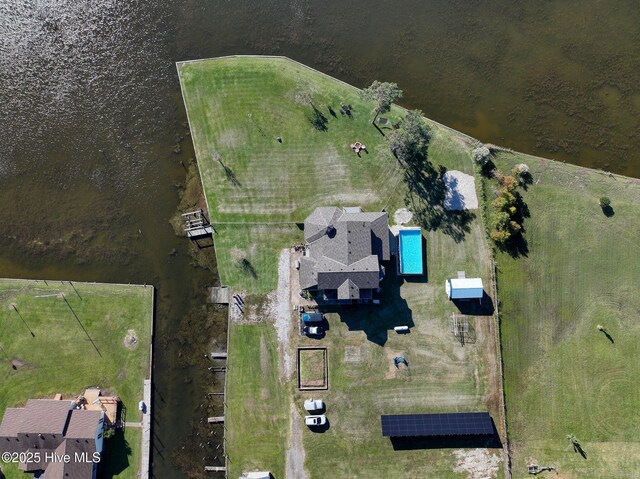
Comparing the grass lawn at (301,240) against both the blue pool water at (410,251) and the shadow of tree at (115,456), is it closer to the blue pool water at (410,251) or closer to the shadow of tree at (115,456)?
the blue pool water at (410,251)

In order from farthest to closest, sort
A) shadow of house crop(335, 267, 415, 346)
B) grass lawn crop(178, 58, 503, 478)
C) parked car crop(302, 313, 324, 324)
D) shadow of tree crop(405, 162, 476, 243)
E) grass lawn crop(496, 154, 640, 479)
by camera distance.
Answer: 1. shadow of tree crop(405, 162, 476, 243)
2. shadow of house crop(335, 267, 415, 346)
3. parked car crop(302, 313, 324, 324)
4. grass lawn crop(178, 58, 503, 478)
5. grass lawn crop(496, 154, 640, 479)

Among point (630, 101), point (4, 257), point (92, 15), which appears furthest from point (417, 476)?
point (92, 15)

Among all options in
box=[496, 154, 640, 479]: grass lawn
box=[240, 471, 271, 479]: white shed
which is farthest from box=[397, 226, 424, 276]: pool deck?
box=[240, 471, 271, 479]: white shed

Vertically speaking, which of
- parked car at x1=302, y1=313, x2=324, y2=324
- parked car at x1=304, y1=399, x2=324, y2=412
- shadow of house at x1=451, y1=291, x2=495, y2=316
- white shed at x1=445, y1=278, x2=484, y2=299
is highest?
white shed at x1=445, y1=278, x2=484, y2=299

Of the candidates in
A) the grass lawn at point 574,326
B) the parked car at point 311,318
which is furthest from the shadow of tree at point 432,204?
the parked car at point 311,318

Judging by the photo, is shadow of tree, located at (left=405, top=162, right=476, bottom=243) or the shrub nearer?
the shrub

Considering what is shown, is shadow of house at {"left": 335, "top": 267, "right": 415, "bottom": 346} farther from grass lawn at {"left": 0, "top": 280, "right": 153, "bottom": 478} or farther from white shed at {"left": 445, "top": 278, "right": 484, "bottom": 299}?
grass lawn at {"left": 0, "top": 280, "right": 153, "bottom": 478}
